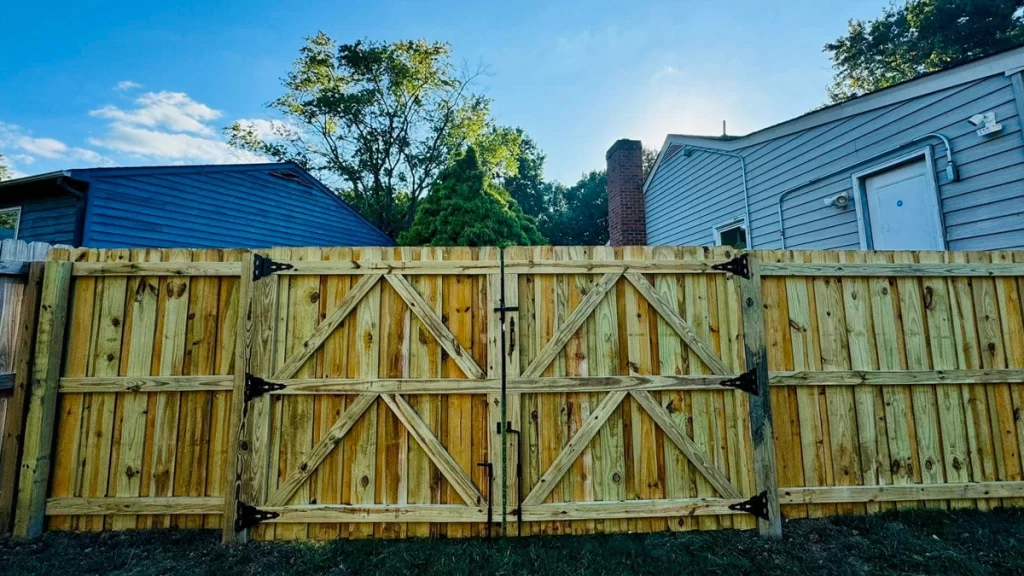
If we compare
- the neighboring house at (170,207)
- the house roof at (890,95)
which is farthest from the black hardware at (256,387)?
the neighboring house at (170,207)

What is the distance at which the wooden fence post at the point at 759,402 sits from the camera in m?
2.85

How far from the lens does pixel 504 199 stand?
11219mm

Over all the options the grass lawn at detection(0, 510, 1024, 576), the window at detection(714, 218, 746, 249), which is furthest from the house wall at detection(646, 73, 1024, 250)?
the grass lawn at detection(0, 510, 1024, 576)

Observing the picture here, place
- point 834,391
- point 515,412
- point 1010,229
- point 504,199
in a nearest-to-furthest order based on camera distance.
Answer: point 515,412, point 834,391, point 1010,229, point 504,199

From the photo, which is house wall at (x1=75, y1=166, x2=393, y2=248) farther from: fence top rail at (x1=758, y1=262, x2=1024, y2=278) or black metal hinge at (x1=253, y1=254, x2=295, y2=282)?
fence top rail at (x1=758, y1=262, x2=1024, y2=278)

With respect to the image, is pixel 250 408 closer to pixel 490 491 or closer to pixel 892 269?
pixel 490 491

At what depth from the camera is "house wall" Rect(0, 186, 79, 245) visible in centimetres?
822

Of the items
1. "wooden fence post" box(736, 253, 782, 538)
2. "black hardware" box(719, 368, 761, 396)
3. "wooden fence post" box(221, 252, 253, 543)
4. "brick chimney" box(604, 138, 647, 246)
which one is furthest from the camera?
"brick chimney" box(604, 138, 647, 246)

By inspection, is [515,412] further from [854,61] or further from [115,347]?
[854,61]

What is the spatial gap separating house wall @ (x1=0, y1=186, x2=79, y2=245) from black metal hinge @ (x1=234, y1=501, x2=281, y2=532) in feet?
28.9

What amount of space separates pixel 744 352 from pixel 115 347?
15.1ft

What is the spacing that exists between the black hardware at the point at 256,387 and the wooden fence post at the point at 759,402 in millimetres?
3443

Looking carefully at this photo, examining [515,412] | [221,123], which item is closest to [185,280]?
[515,412]

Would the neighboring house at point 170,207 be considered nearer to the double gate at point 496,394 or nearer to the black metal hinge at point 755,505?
the double gate at point 496,394
